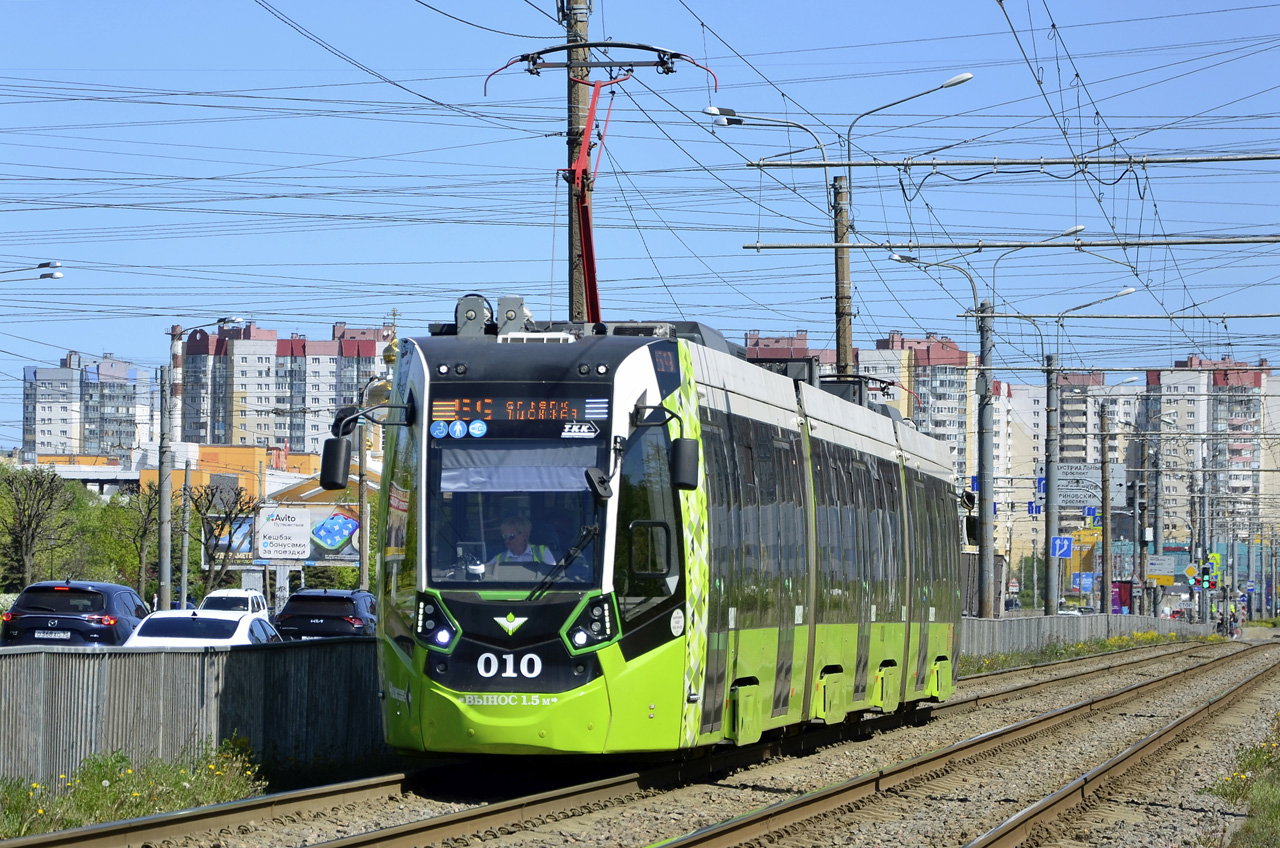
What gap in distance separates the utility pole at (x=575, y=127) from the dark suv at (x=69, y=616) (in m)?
10.5

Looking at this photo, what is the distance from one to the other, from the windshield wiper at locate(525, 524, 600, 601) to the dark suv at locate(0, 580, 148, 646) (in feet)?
50.6

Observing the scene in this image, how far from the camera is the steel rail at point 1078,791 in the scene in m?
11.3

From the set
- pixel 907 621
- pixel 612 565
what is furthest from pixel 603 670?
pixel 907 621

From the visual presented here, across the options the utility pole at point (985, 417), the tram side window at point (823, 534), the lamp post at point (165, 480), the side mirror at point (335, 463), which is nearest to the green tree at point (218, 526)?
the lamp post at point (165, 480)

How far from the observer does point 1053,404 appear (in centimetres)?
4544

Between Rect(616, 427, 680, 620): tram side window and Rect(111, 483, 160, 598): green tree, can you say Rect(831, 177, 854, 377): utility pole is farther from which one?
Rect(111, 483, 160, 598): green tree

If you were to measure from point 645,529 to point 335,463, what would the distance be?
2.24m

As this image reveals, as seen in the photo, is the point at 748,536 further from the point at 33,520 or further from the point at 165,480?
the point at 33,520

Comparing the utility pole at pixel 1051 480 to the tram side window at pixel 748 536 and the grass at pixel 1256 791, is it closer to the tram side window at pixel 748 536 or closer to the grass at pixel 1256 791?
the grass at pixel 1256 791

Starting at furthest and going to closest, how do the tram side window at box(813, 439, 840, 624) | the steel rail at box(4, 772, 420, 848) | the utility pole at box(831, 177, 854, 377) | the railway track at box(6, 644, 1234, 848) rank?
the utility pole at box(831, 177, 854, 377)
the tram side window at box(813, 439, 840, 624)
the railway track at box(6, 644, 1234, 848)
the steel rail at box(4, 772, 420, 848)

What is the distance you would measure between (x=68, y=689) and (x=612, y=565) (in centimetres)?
386

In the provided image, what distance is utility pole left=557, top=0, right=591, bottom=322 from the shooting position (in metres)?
19.5

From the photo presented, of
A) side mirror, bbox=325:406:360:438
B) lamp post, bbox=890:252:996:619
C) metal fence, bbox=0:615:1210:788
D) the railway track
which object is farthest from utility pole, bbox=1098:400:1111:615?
side mirror, bbox=325:406:360:438

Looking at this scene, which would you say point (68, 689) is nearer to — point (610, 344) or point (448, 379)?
point (448, 379)
